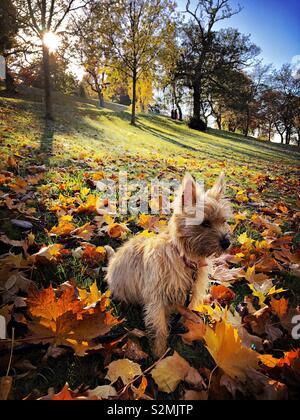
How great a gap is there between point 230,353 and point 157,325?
2.77 feet

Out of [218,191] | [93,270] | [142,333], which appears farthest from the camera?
[93,270]

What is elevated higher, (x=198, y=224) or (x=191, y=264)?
(x=198, y=224)

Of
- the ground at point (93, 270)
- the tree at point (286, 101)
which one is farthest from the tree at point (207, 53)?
the ground at point (93, 270)

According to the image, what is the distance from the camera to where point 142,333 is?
2.35 m

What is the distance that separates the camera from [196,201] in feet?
8.20

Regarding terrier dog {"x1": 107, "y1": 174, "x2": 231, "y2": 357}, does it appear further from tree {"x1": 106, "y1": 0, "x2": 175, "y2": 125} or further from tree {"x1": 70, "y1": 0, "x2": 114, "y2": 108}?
tree {"x1": 106, "y1": 0, "x2": 175, "y2": 125}

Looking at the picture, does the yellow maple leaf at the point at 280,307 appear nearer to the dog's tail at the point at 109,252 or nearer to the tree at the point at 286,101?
the dog's tail at the point at 109,252

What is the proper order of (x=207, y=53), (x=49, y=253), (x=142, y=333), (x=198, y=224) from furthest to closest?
(x=207, y=53) < (x=49, y=253) < (x=198, y=224) < (x=142, y=333)

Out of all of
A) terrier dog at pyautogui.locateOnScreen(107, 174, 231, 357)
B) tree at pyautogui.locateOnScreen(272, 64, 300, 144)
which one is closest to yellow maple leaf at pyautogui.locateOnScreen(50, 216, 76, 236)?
terrier dog at pyautogui.locateOnScreen(107, 174, 231, 357)

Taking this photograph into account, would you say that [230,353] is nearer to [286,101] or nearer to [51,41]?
[51,41]

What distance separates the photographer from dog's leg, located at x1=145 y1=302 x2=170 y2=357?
228 cm

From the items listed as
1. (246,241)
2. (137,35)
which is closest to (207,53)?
(137,35)

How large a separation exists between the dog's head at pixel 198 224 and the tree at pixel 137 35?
27.0 m

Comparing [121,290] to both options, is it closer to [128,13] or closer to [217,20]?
[128,13]
